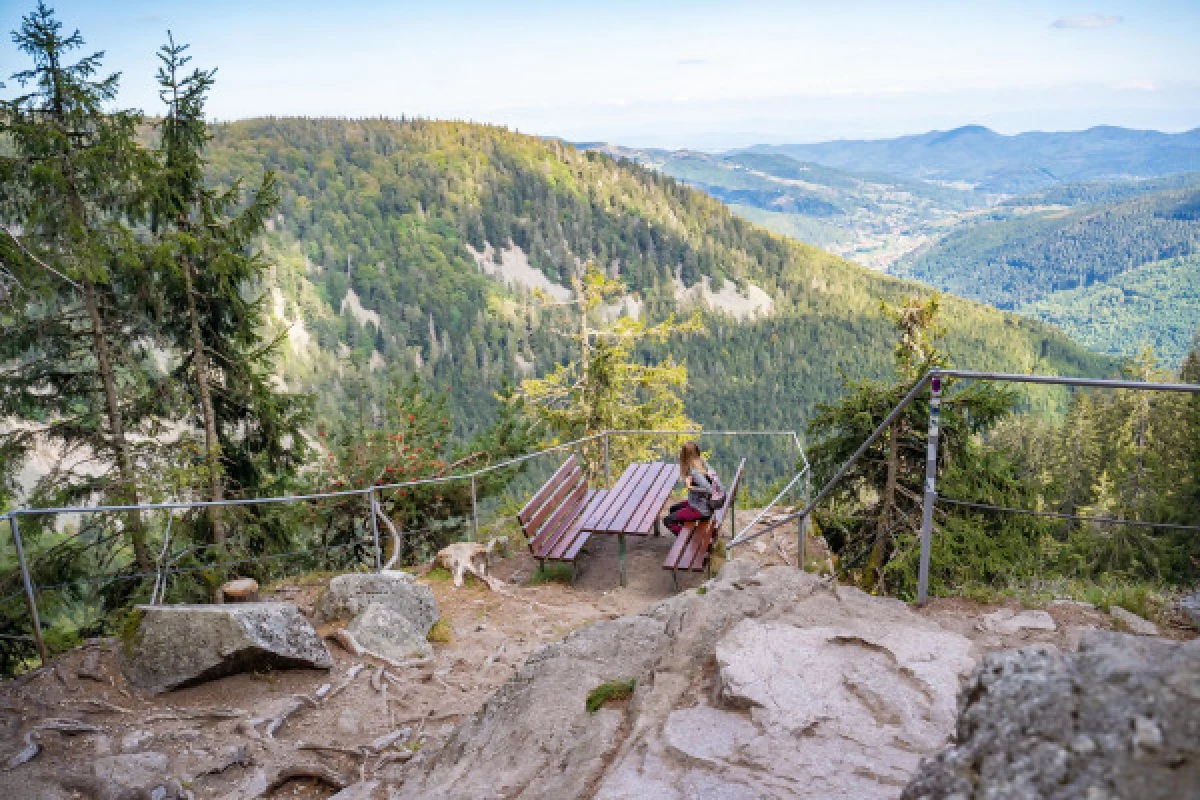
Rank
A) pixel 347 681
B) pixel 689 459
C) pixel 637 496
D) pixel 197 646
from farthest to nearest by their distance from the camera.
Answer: pixel 637 496 → pixel 689 459 → pixel 347 681 → pixel 197 646

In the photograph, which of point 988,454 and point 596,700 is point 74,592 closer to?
point 596,700

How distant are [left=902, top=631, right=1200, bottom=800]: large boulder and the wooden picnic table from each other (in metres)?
5.47

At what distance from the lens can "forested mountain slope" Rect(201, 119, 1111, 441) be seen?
13075 cm

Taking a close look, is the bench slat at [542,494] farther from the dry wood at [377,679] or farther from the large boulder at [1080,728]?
the large boulder at [1080,728]

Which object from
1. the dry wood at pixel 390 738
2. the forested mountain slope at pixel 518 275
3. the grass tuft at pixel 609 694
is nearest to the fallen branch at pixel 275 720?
the dry wood at pixel 390 738

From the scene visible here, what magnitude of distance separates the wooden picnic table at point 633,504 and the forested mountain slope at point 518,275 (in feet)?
316

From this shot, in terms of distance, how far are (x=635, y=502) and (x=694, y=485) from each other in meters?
0.91

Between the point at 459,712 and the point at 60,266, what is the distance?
279 inches

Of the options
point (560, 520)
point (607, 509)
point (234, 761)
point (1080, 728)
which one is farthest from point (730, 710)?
point (560, 520)

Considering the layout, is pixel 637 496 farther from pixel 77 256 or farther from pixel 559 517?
pixel 77 256

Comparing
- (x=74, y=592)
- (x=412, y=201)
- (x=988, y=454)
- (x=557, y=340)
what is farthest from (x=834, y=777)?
(x=412, y=201)

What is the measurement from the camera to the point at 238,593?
6.50m

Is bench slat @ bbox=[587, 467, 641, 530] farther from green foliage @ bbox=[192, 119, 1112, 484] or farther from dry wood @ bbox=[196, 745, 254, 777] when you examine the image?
green foliage @ bbox=[192, 119, 1112, 484]

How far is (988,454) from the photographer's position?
299 inches
